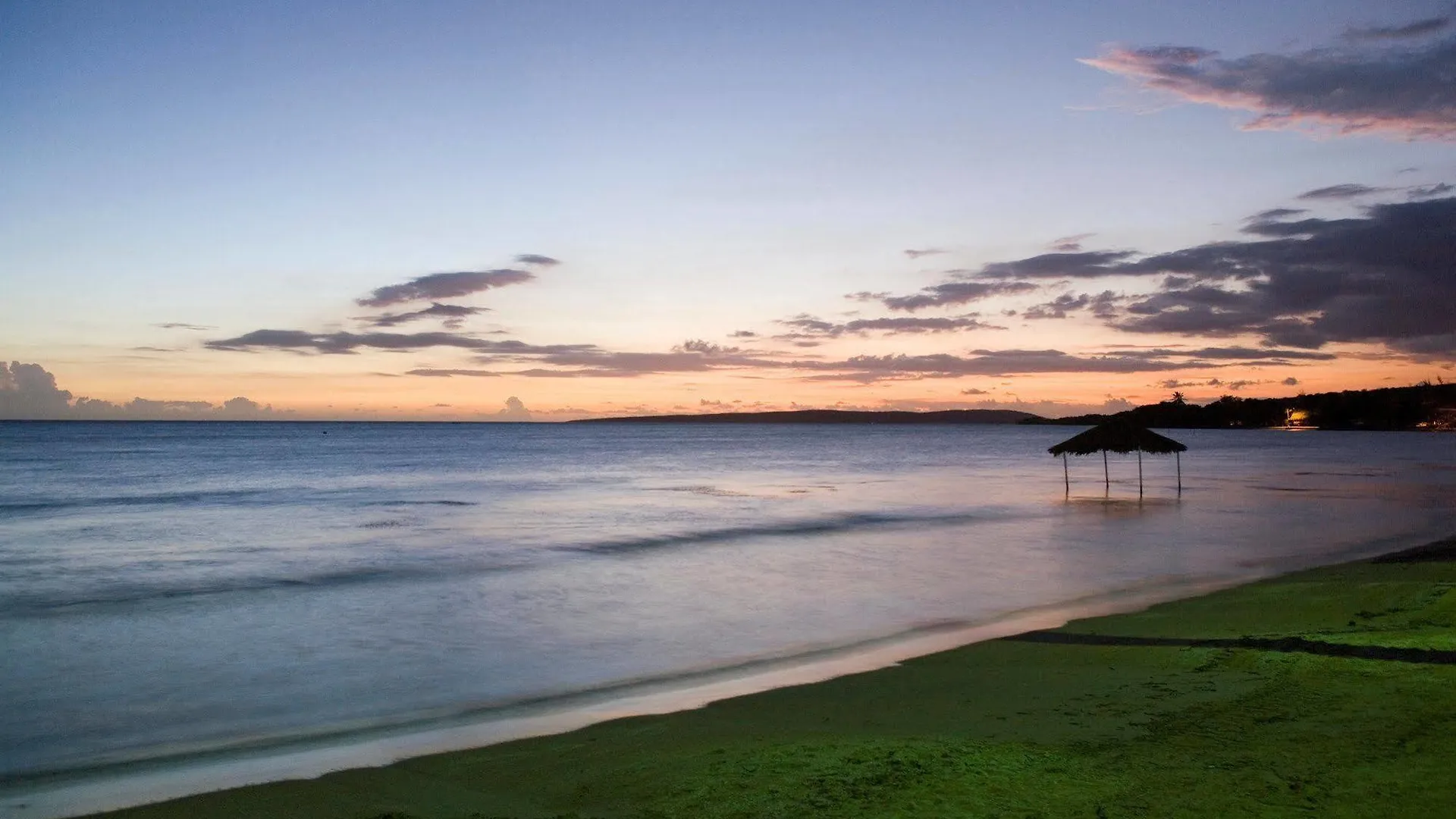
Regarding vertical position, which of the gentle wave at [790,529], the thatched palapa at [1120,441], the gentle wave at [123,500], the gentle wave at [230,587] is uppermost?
the thatched palapa at [1120,441]

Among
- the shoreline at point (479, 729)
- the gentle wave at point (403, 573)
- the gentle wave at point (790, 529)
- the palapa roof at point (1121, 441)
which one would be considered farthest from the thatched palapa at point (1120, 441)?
the shoreline at point (479, 729)

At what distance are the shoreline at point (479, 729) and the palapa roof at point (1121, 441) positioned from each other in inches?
807

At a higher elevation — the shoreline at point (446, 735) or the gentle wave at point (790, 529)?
the shoreline at point (446, 735)

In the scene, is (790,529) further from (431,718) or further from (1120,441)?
(431,718)

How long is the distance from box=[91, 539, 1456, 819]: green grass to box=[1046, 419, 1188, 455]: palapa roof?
2407 cm

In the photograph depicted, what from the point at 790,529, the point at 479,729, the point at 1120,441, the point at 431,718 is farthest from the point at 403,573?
the point at 1120,441

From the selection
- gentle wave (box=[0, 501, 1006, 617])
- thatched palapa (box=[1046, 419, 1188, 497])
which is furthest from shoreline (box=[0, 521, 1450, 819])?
thatched palapa (box=[1046, 419, 1188, 497])

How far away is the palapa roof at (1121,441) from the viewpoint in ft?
107

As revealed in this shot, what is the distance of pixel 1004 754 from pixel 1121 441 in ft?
94.8

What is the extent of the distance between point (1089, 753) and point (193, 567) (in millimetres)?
19612

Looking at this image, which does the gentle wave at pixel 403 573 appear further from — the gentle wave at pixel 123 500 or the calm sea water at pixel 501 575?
the gentle wave at pixel 123 500

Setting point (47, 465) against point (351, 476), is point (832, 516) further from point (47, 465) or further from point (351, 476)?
point (47, 465)

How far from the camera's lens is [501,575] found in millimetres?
18922

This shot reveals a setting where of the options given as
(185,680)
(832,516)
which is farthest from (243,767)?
Result: (832,516)
